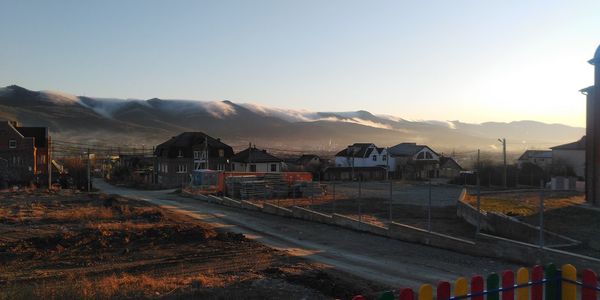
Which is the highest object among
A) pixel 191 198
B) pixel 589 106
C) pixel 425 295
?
pixel 589 106

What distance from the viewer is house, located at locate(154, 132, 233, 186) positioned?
92.5 meters

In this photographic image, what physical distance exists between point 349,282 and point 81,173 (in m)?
89.3

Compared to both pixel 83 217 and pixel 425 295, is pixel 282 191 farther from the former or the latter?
pixel 425 295

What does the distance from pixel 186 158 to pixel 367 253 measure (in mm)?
80111

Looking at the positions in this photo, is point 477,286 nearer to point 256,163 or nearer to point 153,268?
point 153,268

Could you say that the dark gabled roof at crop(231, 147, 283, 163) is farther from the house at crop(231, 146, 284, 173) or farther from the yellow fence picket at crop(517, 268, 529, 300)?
the yellow fence picket at crop(517, 268, 529, 300)

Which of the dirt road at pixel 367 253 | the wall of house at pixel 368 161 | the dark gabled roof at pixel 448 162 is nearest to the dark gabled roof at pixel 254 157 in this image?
the wall of house at pixel 368 161

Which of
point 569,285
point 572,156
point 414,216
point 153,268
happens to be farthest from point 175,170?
point 569,285

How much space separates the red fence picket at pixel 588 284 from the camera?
6.53 m

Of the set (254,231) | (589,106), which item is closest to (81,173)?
(254,231)

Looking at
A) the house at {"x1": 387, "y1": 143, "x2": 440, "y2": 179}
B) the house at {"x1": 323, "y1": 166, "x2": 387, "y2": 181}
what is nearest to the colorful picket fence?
the house at {"x1": 323, "y1": 166, "x2": 387, "y2": 181}

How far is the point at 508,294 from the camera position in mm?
6508

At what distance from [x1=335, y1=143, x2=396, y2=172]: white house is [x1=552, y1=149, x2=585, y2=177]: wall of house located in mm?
35080

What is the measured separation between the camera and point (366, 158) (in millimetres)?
111875
